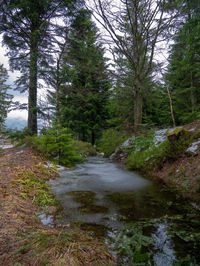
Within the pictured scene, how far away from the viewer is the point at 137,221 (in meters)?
2.11

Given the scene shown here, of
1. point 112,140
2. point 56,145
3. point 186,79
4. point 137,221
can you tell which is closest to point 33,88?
point 56,145

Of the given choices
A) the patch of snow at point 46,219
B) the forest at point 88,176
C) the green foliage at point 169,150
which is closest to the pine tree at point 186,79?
the forest at point 88,176

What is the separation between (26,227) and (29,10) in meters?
10.2

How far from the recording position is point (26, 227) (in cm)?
174

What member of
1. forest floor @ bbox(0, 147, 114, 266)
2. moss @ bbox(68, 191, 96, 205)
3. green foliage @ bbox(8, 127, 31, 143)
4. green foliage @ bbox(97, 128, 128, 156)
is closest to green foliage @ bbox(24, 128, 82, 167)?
green foliage @ bbox(8, 127, 31, 143)

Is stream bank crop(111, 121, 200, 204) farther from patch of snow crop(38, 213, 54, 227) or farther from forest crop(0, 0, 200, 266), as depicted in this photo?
patch of snow crop(38, 213, 54, 227)

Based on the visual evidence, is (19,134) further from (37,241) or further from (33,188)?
(37,241)

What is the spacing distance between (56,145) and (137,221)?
4.56m

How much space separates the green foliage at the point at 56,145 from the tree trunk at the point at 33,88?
7.61ft

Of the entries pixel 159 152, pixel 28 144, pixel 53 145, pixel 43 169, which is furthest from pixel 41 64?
pixel 159 152

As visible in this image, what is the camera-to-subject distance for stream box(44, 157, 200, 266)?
150 centimetres

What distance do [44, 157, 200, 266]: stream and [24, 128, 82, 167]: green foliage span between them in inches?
112

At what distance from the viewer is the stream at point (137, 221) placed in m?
Answer: 1.50

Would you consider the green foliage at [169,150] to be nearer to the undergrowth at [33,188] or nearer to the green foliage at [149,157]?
the green foliage at [149,157]
